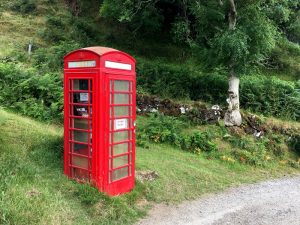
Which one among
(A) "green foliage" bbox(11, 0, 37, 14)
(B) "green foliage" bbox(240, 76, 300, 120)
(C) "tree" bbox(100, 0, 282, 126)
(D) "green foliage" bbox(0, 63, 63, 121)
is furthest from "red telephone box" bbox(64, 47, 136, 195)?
(A) "green foliage" bbox(11, 0, 37, 14)

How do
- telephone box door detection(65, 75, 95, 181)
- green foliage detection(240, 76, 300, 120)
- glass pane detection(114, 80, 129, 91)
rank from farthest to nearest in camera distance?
green foliage detection(240, 76, 300, 120) < glass pane detection(114, 80, 129, 91) < telephone box door detection(65, 75, 95, 181)

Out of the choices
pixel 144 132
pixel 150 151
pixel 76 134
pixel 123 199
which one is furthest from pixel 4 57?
pixel 123 199

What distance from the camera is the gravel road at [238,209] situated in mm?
6284

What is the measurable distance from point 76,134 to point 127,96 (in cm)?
121

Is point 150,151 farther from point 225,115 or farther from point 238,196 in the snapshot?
point 225,115

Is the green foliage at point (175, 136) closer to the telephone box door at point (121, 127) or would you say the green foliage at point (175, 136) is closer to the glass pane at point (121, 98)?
the telephone box door at point (121, 127)

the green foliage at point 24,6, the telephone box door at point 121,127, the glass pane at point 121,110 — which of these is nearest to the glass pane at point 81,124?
the telephone box door at point 121,127

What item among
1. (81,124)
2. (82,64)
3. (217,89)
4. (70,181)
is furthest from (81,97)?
(217,89)

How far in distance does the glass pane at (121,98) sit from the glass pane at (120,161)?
3.44 ft

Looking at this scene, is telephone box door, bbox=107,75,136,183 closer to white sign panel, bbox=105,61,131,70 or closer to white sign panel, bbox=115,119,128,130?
white sign panel, bbox=115,119,128,130

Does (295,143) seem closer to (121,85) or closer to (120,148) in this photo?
(120,148)

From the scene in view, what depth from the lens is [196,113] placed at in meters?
12.5

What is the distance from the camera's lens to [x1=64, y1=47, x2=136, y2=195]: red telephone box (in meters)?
6.07

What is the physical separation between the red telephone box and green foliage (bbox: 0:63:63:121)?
3.26 metres
